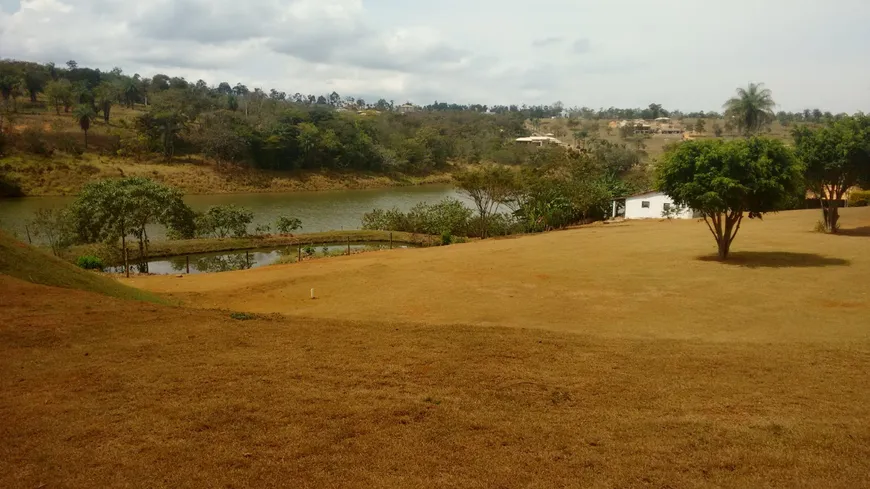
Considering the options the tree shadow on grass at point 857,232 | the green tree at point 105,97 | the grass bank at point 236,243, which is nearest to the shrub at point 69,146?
the green tree at point 105,97

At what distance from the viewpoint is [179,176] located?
241 ft

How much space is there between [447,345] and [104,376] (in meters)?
5.38

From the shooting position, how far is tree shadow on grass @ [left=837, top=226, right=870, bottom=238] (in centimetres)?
2901

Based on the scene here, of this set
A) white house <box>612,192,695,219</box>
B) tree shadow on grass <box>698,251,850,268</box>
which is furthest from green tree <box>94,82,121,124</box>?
tree shadow on grass <box>698,251,850,268</box>

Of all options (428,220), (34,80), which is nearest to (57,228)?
(428,220)

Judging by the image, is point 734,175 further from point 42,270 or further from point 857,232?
point 42,270

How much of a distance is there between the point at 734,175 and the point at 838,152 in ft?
29.8

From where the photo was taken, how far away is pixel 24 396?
7184 mm

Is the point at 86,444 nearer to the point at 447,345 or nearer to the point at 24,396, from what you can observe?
the point at 24,396

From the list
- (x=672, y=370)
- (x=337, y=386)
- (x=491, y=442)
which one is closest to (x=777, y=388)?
(x=672, y=370)

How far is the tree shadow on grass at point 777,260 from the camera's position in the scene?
21391 millimetres

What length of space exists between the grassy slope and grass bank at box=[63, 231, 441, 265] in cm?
1928

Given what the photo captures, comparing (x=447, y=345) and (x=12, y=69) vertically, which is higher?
(x=12, y=69)

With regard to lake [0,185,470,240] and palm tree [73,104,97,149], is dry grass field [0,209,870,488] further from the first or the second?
palm tree [73,104,97,149]
